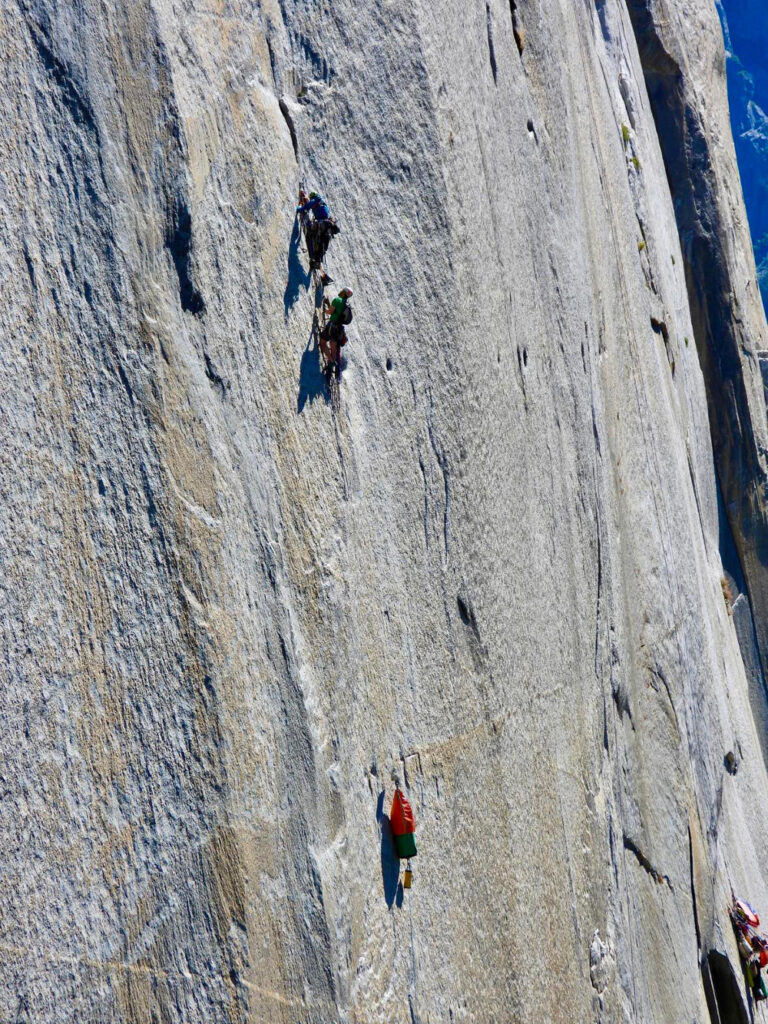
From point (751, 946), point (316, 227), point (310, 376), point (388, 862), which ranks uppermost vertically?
point (316, 227)

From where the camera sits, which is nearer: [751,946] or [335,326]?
[335,326]

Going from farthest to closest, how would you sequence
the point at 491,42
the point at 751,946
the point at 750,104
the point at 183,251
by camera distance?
the point at 750,104
the point at 751,946
the point at 491,42
the point at 183,251

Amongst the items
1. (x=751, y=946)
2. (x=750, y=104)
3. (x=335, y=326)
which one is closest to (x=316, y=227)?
(x=335, y=326)

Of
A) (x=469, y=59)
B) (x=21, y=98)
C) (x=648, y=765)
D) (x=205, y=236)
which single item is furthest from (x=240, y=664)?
(x=648, y=765)

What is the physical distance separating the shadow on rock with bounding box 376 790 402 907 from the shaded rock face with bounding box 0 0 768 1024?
26 millimetres

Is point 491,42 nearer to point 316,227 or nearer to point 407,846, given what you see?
point 316,227

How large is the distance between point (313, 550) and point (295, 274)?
1427 mm

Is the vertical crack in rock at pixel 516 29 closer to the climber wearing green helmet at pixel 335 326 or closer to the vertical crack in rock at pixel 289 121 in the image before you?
the vertical crack in rock at pixel 289 121

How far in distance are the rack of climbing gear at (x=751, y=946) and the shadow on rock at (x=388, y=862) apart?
6427mm

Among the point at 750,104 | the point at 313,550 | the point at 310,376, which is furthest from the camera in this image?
the point at 750,104

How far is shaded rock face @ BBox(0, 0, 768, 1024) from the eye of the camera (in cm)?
359

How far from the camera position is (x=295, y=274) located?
482 centimetres

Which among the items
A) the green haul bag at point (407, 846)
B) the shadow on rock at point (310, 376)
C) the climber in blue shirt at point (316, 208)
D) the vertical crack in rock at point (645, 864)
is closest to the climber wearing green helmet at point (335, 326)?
the shadow on rock at point (310, 376)

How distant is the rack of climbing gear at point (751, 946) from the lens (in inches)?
368
